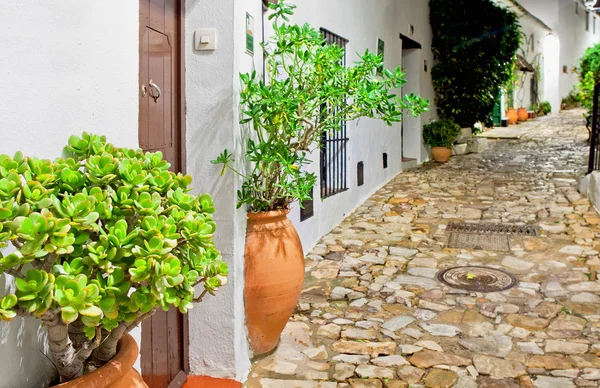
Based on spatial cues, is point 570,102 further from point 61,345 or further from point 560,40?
point 61,345

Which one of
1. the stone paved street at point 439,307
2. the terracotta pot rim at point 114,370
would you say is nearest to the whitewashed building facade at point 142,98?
the terracotta pot rim at point 114,370

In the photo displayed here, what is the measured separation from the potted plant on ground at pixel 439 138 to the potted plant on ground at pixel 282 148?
9250mm

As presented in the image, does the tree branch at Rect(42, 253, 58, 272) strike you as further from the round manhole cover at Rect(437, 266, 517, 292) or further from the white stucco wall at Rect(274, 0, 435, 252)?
the round manhole cover at Rect(437, 266, 517, 292)

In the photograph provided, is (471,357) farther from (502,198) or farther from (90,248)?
(502,198)

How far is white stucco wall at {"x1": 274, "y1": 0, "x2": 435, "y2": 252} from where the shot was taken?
6.48 metres

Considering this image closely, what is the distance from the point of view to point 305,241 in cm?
631

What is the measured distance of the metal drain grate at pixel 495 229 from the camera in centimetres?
711

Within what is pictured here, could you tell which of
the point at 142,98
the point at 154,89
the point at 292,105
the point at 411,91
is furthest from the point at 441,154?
the point at 142,98

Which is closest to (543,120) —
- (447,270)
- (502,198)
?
(502,198)

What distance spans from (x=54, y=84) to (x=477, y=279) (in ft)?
14.7

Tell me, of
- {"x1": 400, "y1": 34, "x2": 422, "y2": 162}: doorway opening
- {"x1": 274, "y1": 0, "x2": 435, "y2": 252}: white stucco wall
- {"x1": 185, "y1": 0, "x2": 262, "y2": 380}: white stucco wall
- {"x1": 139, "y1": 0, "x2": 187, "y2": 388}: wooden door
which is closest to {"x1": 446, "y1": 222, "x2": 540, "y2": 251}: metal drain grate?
{"x1": 274, "y1": 0, "x2": 435, "y2": 252}: white stucco wall

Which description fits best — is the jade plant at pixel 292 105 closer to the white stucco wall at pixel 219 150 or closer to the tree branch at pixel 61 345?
the white stucco wall at pixel 219 150

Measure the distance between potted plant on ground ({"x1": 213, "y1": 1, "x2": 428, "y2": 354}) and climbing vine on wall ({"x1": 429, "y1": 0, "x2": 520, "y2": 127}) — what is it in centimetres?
1070

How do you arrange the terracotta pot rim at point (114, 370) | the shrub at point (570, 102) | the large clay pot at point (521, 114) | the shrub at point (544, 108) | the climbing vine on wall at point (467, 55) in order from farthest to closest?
the shrub at point (570, 102) < the shrub at point (544, 108) < the large clay pot at point (521, 114) < the climbing vine on wall at point (467, 55) < the terracotta pot rim at point (114, 370)
